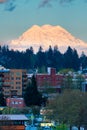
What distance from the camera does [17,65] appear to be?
70312 millimetres

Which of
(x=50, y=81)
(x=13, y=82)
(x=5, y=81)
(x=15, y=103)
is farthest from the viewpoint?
(x=50, y=81)

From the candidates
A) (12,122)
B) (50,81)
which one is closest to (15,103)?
(12,122)

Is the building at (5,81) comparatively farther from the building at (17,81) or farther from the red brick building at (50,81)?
the red brick building at (50,81)

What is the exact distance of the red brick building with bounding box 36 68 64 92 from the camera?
1987 inches

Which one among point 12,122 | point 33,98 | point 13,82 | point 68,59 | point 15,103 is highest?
point 68,59

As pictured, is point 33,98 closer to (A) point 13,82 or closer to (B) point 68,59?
(A) point 13,82

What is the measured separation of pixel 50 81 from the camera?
2079 inches

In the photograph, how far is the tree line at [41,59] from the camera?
71188mm

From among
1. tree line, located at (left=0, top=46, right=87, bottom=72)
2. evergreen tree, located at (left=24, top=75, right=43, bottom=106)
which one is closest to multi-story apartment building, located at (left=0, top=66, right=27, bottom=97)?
evergreen tree, located at (left=24, top=75, right=43, bottom=106)

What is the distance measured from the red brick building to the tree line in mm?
14428

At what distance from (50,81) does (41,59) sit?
20.8m

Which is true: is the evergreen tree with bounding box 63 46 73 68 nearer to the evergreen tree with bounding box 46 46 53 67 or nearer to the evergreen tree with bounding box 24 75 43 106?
the evergreen tree with bounding box 46 46 53 67

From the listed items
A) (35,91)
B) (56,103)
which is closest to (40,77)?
(35,91)

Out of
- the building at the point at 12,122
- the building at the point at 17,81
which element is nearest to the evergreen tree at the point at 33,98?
the building at the point at 17,81
